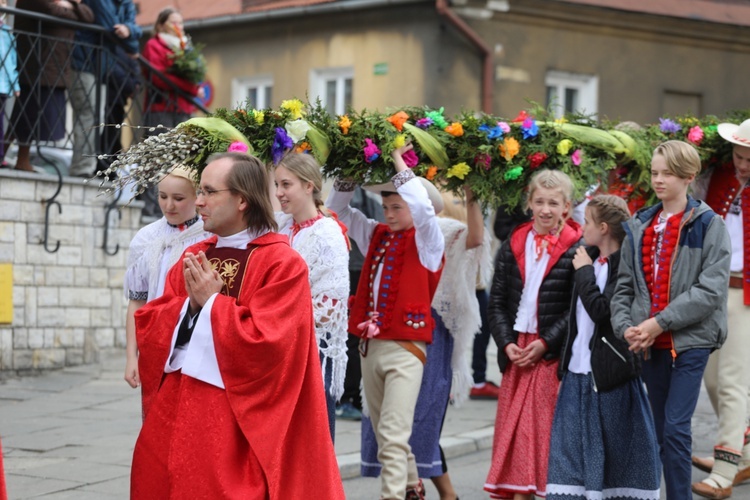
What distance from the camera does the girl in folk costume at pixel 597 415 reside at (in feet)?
21.6

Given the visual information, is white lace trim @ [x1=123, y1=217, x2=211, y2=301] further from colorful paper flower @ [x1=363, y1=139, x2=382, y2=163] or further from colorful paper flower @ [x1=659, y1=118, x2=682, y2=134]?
colorful paper flower @ [x1=659, y1=118, x2=682, y2=134]

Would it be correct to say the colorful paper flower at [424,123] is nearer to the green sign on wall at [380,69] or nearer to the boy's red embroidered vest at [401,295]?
the boy's red embroidered vest at [401,295]

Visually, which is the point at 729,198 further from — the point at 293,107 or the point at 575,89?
the point at 575,89

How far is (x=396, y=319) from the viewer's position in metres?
6.88

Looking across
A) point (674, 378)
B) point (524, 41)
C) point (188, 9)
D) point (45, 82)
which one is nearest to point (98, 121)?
point (45, 82)

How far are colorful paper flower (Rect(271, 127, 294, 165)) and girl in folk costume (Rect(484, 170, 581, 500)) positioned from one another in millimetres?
1422

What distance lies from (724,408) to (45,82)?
7.10 meters

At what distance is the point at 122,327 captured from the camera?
41.1 feet

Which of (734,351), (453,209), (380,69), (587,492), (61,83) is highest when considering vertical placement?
(380,69)

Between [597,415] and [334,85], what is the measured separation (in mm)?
15720

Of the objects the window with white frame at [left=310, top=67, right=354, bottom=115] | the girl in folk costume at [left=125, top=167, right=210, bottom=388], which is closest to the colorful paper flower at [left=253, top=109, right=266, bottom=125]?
the girl in folk costume at [left=125, top=167, right=210, bottom=388]

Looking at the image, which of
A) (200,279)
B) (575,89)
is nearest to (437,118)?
(200,279)

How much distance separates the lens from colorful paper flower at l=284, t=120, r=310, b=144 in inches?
247

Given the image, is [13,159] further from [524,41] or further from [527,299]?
[524,41]
